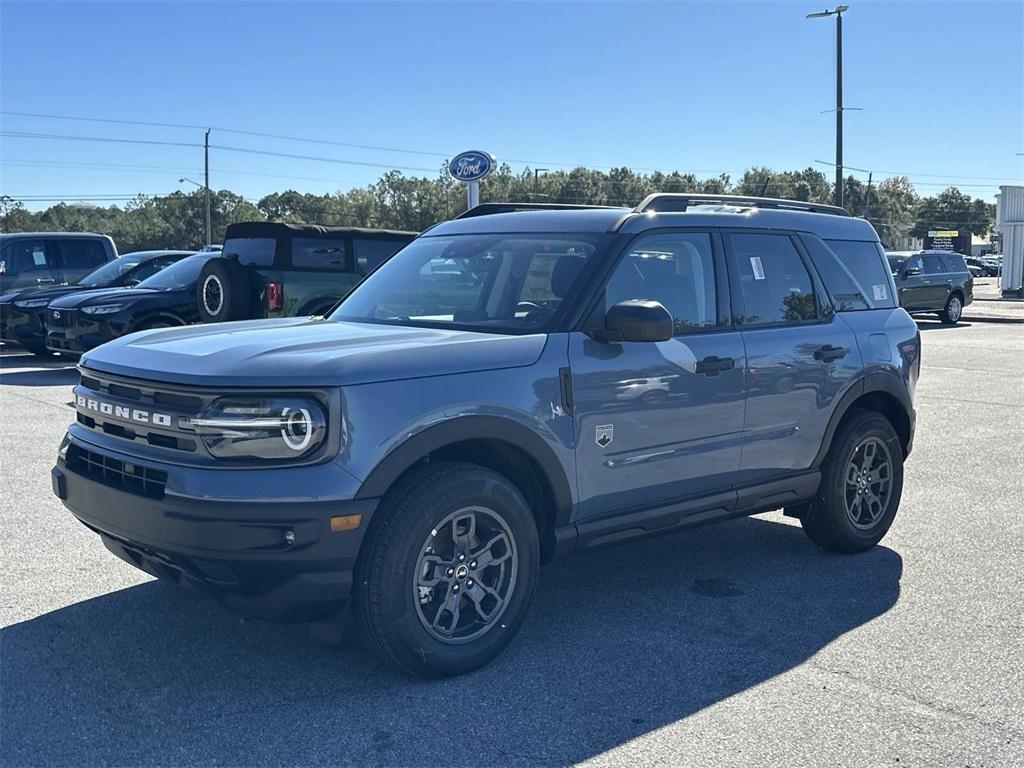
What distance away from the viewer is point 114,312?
44.2 ft

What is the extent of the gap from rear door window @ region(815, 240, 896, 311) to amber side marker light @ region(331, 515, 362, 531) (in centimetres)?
323

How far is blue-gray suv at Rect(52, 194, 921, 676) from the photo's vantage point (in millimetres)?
3699

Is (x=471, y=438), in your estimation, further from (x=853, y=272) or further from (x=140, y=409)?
(x=853, y=272)

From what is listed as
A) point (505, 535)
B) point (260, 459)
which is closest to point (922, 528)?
point (505, 535)

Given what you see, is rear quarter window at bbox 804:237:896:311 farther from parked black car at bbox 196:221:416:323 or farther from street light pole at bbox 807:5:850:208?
street light pole at bbox 807:5:850:208

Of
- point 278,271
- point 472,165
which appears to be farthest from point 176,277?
point 472,165

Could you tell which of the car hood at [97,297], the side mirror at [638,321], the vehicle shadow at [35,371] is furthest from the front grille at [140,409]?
the car hood at [97,297]

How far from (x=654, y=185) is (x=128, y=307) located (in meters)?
80.8

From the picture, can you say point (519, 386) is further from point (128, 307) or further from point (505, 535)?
point (128, 307)

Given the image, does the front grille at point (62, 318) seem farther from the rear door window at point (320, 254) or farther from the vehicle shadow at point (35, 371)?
the rear door window at point (320, 254)

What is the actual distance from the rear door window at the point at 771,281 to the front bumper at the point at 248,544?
8.02 feet

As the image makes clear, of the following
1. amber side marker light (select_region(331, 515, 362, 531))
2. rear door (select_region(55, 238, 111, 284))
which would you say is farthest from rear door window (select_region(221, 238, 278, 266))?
amber side marker light (select_region(331, 515, 362, 531))

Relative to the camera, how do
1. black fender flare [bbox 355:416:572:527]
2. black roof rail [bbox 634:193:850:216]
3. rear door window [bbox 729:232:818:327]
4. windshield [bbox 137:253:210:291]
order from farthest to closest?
1. windshield [bbox 137:253:210:291]
2. rear door window [bbox 729:232:818:327]
3. black roof rail [bbox 634:193:850:216]
4. black fender flare [bbox 355:416:572:527]

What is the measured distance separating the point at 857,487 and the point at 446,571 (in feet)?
9.45
